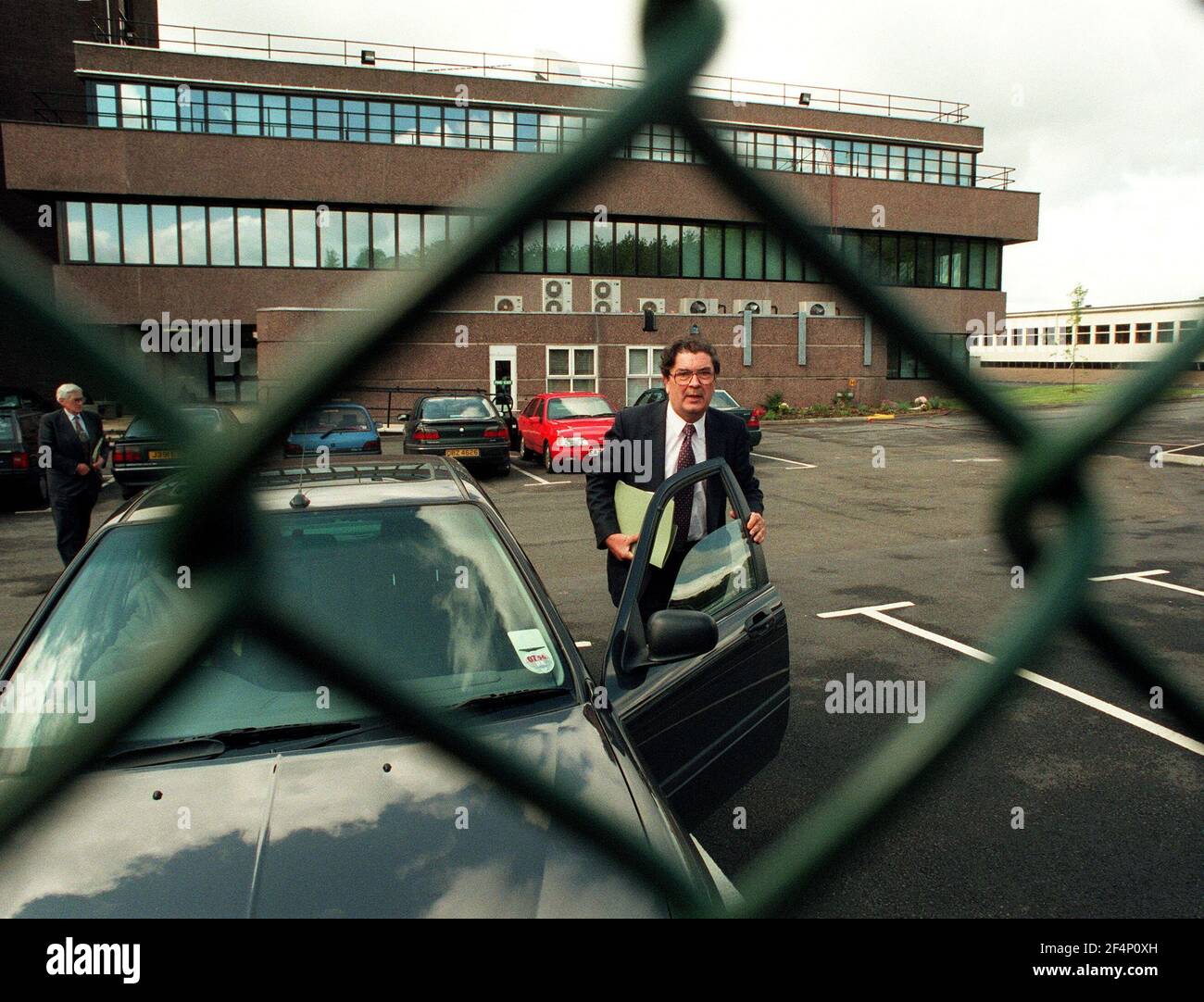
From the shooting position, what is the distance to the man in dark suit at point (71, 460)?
784 centimetres

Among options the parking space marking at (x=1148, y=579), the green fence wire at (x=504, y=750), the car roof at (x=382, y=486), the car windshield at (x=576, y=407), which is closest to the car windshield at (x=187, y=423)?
the green fence wire at (x=504, y=750)

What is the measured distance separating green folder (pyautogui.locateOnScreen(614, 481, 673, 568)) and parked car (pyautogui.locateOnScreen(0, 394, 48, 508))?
39.5ft

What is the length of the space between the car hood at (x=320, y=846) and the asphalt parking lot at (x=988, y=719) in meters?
0.64

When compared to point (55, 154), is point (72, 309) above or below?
below

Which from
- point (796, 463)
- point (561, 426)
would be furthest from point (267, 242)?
point (796, 463)

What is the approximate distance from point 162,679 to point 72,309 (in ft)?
0.99

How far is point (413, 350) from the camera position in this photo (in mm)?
701

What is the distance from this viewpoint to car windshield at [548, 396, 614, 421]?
775 inches

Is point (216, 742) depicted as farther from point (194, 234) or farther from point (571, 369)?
point (194, 234)

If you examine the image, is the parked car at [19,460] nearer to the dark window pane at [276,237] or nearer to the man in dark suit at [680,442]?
the man in dark suit at [680,442]

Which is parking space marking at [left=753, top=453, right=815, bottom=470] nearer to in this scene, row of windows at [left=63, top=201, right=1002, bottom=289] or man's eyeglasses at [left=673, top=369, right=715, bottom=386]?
row of windows at [left=63, top=201, right=1002, bottom=289]
